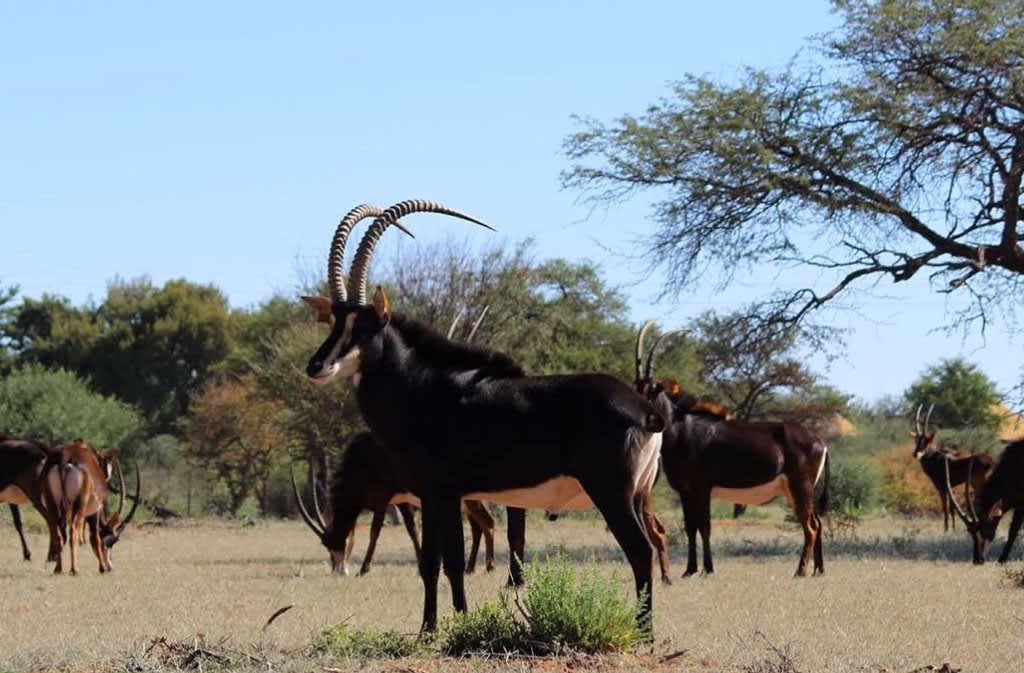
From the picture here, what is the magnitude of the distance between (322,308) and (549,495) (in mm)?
2035

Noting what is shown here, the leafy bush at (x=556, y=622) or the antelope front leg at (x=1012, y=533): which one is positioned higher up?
the antelope front leg at (x=1012, y=533)

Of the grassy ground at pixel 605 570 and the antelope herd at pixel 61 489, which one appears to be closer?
the grassy ground at pixel 605 570

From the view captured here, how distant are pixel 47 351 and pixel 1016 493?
166 feet

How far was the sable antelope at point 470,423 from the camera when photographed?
10469 mm

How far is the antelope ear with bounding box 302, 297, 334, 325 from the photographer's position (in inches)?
442

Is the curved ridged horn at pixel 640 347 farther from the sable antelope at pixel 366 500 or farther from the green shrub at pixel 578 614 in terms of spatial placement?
the green shrub at pixel 578 614

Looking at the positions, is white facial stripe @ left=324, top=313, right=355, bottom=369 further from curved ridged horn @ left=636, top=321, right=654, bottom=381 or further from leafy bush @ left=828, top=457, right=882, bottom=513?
leafy bush @ left=828, top=457, right=882, bottom=513

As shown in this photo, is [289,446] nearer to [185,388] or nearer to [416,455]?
[185,388]

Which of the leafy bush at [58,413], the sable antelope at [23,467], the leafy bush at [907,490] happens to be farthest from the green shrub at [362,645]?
the leafy bush at [58,413]

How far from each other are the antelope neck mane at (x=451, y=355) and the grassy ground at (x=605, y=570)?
192 cm

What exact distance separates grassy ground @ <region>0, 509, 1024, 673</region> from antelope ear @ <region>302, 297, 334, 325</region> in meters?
2.13

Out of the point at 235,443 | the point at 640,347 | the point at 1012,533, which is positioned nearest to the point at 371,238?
the point at 640,347

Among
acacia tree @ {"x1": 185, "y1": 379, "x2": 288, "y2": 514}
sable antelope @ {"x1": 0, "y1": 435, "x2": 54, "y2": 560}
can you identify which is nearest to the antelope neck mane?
sable antelope @ {"x1": 0, "y1": 435, "x2": 54, "y2": 560}

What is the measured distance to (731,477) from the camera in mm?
18734
